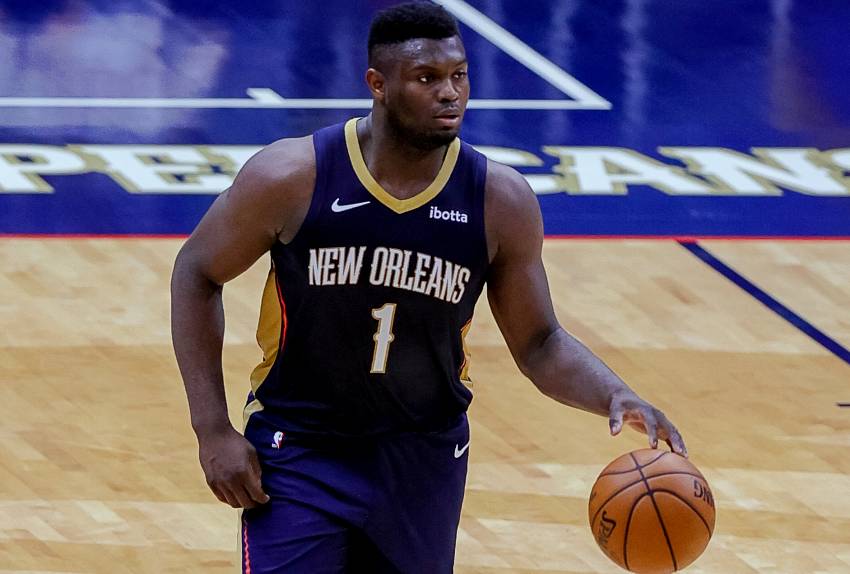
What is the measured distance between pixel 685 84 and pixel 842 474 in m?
4.89

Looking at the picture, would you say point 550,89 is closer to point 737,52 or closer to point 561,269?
point 737,52

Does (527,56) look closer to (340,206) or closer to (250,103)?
(250,103)

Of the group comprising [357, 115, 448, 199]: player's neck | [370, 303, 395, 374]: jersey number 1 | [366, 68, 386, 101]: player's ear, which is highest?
[366, 68, 386, 101]: player's ear

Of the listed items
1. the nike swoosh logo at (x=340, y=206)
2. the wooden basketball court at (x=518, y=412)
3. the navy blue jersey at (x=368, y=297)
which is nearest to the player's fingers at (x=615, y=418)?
the navy blue jersey at (x=368, y=297)

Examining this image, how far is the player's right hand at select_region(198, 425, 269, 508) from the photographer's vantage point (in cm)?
437

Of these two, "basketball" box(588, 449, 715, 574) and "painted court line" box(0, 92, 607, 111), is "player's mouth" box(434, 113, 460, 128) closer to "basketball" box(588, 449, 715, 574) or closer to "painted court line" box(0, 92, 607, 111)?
"basketball" box(588, 449, 715, 574)

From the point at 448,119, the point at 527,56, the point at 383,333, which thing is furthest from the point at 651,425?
the point at 527,56

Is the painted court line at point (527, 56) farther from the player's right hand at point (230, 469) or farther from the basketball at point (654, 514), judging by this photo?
the player's right hand at point (230, 469)

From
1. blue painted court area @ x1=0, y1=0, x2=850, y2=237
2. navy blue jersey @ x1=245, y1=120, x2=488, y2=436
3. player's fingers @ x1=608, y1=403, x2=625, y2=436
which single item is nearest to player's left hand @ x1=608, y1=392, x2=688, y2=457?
player's fingers @ x1=608, y1=403, x2=625, y2=436

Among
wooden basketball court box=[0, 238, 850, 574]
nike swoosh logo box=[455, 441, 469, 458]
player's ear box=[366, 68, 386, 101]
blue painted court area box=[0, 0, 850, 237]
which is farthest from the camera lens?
blue painted court area box=[0, 0, 850, 237]

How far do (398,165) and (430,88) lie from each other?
265mm

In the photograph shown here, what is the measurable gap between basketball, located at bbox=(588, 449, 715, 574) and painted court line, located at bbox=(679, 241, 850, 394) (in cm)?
306

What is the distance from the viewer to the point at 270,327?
447cm

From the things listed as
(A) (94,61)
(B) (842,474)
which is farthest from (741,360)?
(A) (94,61)
